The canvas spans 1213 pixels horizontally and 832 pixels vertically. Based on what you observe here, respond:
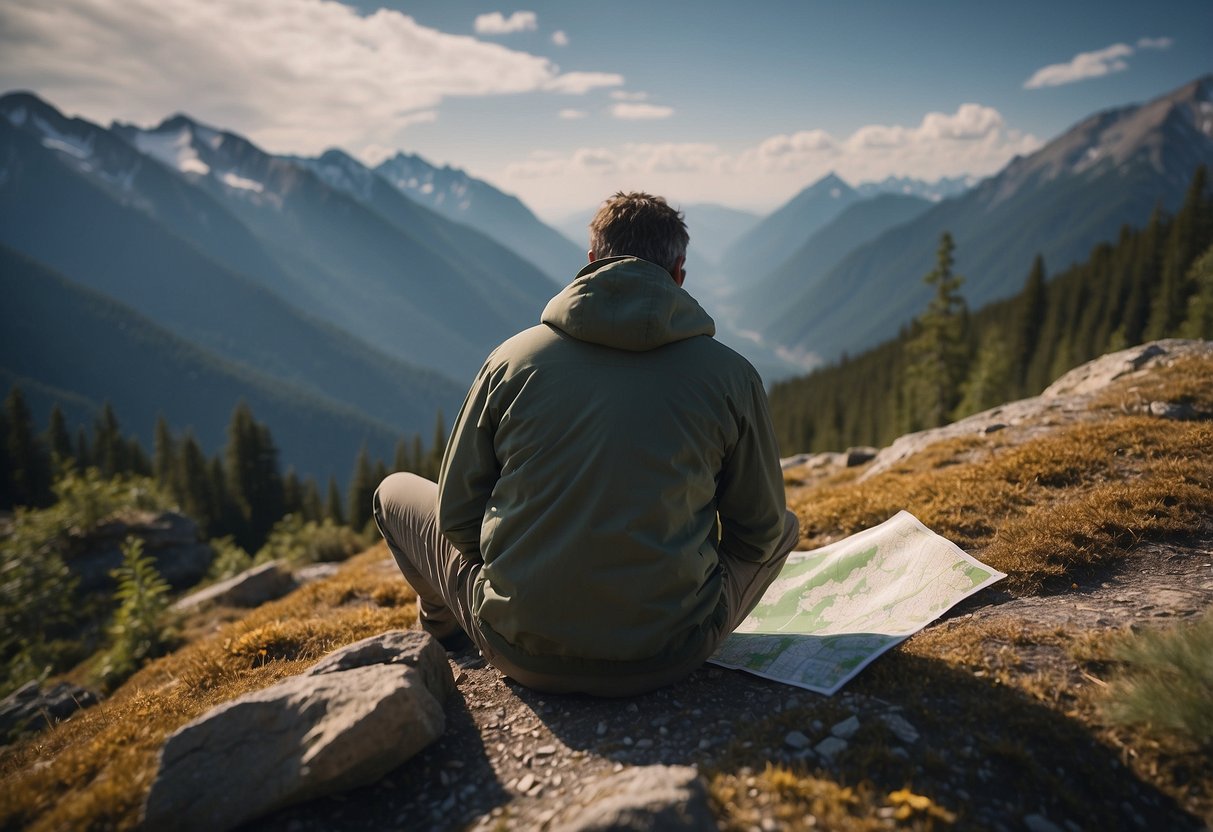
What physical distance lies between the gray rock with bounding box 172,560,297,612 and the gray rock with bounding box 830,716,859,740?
14652 millimetres

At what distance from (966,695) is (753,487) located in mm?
1960

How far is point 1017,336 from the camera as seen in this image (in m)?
87.6

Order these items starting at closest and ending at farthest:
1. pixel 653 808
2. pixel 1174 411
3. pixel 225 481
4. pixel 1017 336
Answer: pixel 653 808
pixel 1174 411
pixel 225 481
pixel 1017 336

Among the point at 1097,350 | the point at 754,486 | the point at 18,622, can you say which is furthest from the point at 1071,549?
the point at 1097,350

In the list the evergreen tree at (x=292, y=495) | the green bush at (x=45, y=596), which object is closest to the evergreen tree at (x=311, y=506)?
the evergreen tree at (x=292, y=495)

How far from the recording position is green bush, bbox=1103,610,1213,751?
11.1 feet

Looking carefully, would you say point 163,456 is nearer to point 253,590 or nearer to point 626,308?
point 253,590

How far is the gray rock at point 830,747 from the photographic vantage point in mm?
3609

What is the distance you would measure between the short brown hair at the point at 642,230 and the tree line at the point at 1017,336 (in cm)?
4406

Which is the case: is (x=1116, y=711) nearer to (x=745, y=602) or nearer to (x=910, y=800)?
(x=910, y=800)

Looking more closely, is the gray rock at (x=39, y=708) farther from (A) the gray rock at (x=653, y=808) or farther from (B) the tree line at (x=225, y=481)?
(B) the tree line at (x=225, y=481)

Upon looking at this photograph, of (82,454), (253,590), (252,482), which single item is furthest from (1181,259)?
(82,454)

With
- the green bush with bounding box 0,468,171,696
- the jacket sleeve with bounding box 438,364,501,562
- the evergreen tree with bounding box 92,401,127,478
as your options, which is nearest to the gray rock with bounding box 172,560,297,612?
the green bush with bounding box 0,468,171,696

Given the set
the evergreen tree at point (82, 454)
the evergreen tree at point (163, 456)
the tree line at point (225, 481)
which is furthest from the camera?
the evergreen tree at point (82, 454)
